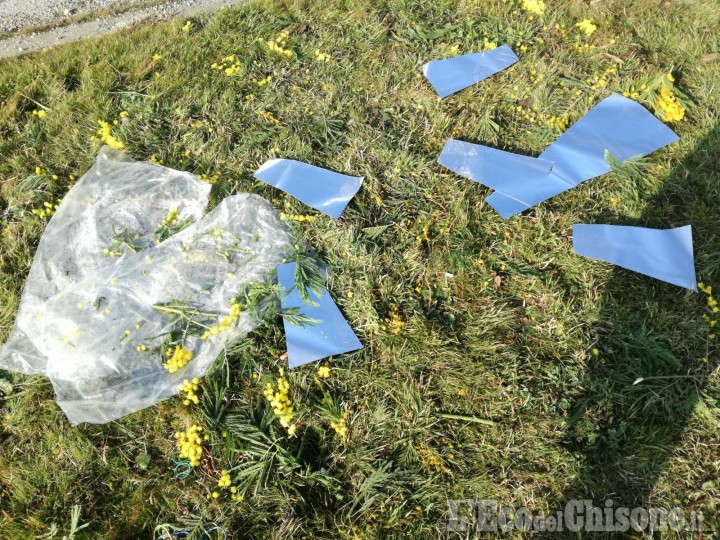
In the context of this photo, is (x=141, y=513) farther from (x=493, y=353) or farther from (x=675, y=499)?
(x=675, y=499)

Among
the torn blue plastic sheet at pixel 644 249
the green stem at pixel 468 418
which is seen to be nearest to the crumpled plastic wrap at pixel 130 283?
the green stem at pixel 468 418

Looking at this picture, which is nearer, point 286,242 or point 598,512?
point 598,512

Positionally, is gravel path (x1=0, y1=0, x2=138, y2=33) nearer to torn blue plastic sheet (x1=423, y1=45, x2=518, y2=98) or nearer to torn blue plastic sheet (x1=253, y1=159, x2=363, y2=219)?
torn blue plastic sheet (x1=253, y1=159, x2=363, y2=219)

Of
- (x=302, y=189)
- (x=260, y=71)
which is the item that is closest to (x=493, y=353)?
(x=302, y=189)

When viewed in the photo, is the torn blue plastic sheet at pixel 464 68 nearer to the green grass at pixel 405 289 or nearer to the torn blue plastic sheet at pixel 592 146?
the green grass at pixel 405 289

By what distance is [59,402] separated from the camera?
2.19 meters

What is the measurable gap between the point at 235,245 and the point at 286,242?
0.87 feet

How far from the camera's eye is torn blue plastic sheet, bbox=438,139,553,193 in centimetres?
280

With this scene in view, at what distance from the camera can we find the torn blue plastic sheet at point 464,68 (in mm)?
3207

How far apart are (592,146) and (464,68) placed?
1.00m

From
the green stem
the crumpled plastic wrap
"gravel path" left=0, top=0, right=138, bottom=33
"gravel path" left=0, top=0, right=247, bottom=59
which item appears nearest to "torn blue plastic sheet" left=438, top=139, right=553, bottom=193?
the crumpled plastic wrap

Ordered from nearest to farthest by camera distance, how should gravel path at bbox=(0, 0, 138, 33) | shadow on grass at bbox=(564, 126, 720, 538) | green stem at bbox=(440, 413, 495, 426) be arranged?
shadow on grass at bbox=(564, 126, 720, 538) → green stem at bbox=(440, 413, 495, 426) → gravel path at bbox=(0, 0, 138, 33)

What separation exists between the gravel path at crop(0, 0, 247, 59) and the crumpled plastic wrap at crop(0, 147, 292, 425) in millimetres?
1615

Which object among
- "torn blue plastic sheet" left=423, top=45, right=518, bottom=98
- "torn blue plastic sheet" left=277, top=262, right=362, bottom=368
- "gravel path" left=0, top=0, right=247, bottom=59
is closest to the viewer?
"torn blue plastic sheet" left=277, top=262, right=362, bottom=368
